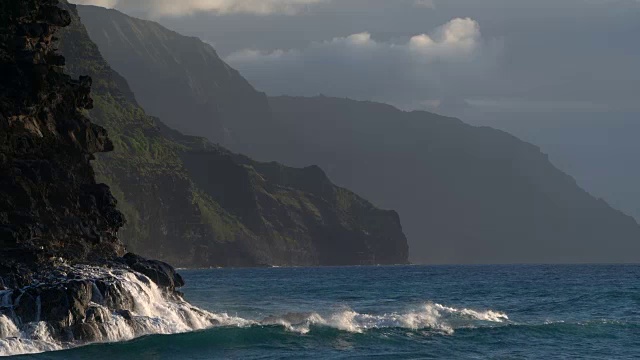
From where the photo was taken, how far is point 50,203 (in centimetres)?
6712

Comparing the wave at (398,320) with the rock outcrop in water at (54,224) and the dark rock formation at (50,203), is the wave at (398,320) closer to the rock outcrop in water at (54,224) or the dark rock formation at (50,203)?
the rock outcrop in water at (54,224)

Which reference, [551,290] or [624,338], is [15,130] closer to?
[624,338]

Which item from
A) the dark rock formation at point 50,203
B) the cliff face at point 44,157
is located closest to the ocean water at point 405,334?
the dark rock formation at point 50,203

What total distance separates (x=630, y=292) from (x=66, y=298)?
74.8m

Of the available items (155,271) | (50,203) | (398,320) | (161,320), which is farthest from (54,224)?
(398,320)

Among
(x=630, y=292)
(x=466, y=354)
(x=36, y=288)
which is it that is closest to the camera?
(x=36, y=288)

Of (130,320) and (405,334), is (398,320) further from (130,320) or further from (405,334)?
(130,320)

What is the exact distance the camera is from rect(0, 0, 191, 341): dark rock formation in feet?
185

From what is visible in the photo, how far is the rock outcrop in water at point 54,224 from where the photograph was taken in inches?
2200

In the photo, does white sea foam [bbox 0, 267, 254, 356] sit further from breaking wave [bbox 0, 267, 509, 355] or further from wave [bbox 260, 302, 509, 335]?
wave [bbox 260, 302, 509, 335]

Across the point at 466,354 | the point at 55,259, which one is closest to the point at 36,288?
the point at 55,259

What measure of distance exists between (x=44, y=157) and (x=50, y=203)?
146 inches

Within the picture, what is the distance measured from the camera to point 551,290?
420ft

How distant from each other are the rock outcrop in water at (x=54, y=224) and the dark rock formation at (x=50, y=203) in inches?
2.7
